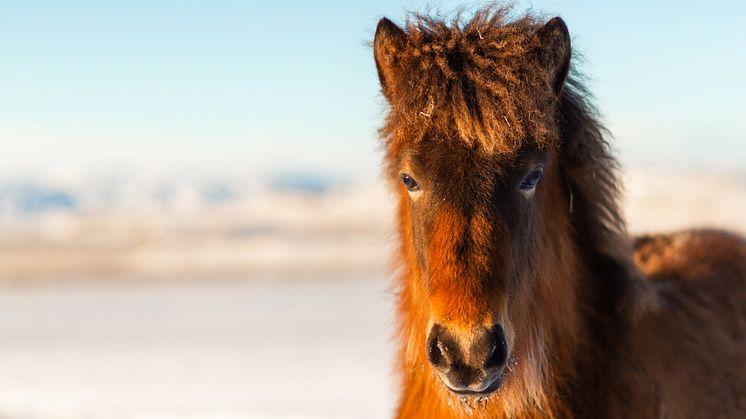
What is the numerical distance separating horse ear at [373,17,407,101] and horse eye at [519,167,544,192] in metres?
0.71

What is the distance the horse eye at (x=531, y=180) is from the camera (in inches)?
115

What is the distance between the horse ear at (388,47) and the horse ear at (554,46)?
0.57 meters

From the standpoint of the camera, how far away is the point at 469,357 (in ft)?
8.45

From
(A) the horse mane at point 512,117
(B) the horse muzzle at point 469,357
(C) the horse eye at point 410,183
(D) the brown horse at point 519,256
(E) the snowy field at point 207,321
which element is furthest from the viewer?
(E) the snowy field at point 207,321

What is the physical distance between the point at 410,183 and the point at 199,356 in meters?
11.7

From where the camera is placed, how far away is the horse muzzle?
2.57 meters

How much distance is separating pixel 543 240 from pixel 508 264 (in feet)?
1.42

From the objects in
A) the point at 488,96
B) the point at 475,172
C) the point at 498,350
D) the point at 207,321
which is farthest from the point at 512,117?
the point at 207,321

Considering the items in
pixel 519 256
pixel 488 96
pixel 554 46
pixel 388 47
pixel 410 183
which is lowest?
pixel 519 256

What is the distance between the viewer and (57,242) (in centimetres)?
5241

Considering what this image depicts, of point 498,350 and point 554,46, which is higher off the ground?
point 554,46

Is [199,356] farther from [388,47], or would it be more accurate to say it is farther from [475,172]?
[475,172]

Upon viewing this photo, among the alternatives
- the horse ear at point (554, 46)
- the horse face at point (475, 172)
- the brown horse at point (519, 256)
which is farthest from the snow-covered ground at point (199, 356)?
the horse ear at point (554, 46)

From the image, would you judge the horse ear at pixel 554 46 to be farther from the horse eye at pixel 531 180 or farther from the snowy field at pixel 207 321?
the snowy field at pixel 207 321
